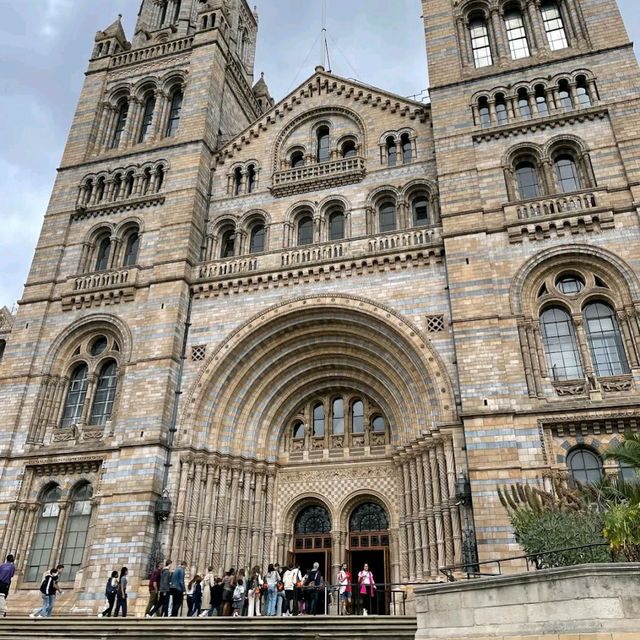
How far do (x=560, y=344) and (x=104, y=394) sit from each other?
16.0 meters

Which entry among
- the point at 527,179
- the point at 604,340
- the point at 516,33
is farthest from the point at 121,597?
the point at 516,33

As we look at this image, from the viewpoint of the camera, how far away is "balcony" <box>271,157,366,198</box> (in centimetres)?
2386

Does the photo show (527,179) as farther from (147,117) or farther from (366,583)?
(147,117)

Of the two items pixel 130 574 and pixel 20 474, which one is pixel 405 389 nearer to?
pixel 130 574

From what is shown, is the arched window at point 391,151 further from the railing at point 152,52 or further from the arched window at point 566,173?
the railing at point 152,52

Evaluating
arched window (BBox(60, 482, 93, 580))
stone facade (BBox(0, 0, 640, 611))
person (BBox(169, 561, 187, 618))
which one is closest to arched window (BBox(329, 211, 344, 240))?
stone facade (BBox(0, 0, 640, 611))

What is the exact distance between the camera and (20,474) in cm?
2077

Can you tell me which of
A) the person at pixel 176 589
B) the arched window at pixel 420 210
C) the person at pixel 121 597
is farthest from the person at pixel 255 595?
the arched window at pixel 420 210

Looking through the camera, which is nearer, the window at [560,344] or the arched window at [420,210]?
the window at [560,344]

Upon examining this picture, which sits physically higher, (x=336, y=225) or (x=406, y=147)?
(x=406, y=147)

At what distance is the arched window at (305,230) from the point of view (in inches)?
950

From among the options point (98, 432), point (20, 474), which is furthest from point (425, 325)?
point (20, 474)

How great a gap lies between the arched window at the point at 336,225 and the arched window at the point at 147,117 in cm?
1083

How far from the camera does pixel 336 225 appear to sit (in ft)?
78.5
